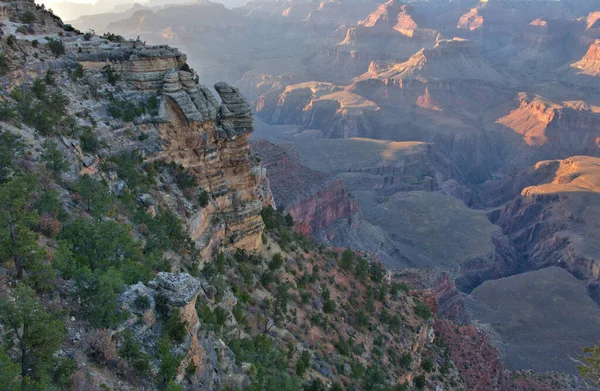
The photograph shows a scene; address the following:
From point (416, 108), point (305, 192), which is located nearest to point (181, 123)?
point (305, 192)

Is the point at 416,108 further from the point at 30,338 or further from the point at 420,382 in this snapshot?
the point at 30,338

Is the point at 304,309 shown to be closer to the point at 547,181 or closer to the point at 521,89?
the point at 547,181

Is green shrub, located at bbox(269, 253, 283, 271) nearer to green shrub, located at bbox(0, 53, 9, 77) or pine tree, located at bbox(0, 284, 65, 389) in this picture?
green shrub, located at bbox(0, 53, 9, 77)

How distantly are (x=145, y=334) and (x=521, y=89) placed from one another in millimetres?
198783

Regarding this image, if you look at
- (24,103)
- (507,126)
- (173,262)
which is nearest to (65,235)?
(173,262)

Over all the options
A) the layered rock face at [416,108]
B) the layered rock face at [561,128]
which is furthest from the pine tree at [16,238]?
the layered rock face at [416,108]

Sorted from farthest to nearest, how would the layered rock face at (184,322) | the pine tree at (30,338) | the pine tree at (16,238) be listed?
the layered rock face at (184,322)
the pine tree at (16,238)
the pine tree at (30,338)

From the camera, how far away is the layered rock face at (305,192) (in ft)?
246

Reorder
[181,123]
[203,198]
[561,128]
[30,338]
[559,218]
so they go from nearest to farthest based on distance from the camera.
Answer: [30,338] → [203,198] → [181,123] → [559,218] → [561,128]

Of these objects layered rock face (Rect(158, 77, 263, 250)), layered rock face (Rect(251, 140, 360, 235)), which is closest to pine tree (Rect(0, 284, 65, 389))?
layered rock face (Rect(158, 77, 263, 250))

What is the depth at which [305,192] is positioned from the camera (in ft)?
255

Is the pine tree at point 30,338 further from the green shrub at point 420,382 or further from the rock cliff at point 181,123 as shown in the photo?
Result: the green shrub at point 420,382

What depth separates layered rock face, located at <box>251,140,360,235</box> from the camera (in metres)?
74.9

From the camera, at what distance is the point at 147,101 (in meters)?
26.8
